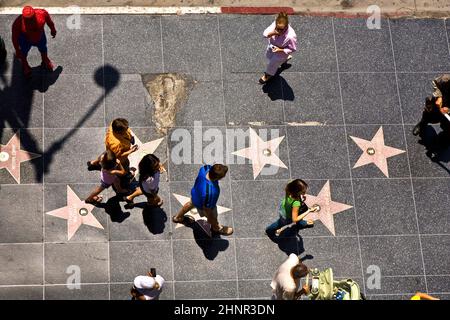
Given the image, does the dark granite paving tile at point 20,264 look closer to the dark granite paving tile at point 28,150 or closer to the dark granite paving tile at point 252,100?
the dark granite paving tile at point 28,150

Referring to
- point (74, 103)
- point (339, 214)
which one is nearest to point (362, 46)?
point (339, 214)

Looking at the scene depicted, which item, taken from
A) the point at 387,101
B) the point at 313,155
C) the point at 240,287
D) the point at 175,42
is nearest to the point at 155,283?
the point at 240,287

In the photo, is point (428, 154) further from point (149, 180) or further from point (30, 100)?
point (30, 100)

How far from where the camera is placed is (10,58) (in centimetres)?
1323

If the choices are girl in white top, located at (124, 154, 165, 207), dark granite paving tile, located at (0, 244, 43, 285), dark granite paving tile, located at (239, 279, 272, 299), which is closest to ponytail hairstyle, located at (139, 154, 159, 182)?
girl in white top, located at (124, 154, 165, 207)

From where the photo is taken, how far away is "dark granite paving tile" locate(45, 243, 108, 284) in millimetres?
11891

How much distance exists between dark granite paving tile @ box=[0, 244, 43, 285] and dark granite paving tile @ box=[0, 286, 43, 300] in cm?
10

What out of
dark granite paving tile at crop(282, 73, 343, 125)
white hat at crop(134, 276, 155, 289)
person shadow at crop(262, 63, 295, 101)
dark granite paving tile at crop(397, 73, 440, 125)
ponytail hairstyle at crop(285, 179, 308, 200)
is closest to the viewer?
white hat at crop(134, 276, 155, 289)

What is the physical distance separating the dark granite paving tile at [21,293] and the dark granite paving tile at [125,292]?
1256mm

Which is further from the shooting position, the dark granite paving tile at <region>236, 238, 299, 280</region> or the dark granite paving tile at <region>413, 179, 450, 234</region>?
the dark granite paving tile at <region>413, 179, 450, 234</region>

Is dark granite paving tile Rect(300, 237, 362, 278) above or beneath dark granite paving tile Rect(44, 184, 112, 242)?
beneath

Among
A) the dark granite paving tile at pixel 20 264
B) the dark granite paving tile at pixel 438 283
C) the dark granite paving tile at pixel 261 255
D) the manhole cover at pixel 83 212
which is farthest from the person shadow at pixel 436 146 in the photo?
the dark granite paving tile at pixel 20 264

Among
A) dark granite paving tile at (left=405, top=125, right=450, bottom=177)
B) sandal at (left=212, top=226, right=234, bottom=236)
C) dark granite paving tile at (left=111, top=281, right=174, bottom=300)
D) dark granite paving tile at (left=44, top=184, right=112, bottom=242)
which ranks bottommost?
dark granite paving tile at (left=111, top=281, right=174, bottom=300)

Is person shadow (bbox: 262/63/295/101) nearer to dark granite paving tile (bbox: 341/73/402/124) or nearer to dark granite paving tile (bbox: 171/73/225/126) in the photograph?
dark granite paving tile (bbox: 171/73/225/126)
